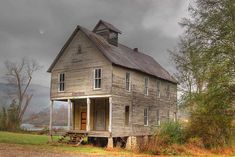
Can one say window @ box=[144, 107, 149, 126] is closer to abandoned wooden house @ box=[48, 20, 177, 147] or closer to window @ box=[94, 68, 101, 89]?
abandoned wooden house @ box=[48, 20, 177, 147]

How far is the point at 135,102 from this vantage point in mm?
34688

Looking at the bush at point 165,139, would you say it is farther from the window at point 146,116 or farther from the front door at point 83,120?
the front door at point 83,120

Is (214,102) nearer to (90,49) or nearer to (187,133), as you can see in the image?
(187,133)

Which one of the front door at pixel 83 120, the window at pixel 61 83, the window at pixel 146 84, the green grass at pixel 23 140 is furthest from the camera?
the window at pixel 146 84

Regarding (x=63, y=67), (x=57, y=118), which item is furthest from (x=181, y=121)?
(x=57, y=118)

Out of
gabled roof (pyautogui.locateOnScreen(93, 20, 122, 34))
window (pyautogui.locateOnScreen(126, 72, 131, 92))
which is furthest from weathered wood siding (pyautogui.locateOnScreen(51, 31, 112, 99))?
gabled roof (pyautogui.locateOnScreen(93, 20, 122, 34))

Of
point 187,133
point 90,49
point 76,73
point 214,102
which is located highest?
point 90,49

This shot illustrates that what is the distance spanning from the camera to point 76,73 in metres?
33.7

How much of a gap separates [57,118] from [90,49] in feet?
379

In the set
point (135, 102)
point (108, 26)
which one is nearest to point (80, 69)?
point (108, 26)

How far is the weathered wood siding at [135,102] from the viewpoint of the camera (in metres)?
31.5

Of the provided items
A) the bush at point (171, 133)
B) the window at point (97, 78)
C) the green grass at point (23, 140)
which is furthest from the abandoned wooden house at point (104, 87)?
the bush at point (171, 133)

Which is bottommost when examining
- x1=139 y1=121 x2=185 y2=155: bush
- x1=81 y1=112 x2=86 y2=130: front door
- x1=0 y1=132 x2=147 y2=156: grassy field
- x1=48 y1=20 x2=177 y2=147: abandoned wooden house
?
x1=0 y1=132 x2=147 y2=156: grassy field

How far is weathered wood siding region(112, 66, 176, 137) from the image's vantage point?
31.5 m
